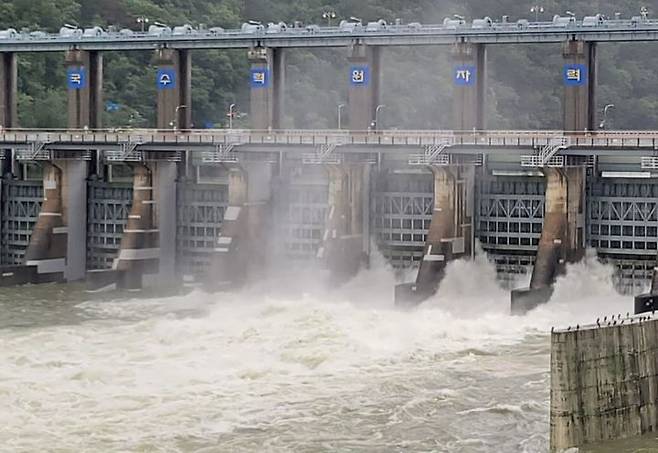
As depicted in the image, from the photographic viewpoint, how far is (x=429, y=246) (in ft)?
159

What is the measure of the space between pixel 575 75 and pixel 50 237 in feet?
70.4

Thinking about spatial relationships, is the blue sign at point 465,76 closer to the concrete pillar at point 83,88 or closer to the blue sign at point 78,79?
the concrete pillar at point 83,88

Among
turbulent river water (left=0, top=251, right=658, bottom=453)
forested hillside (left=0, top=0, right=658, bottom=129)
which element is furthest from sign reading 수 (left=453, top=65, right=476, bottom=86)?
forested hillside (left=0, top=0, right=658, bottom=129)

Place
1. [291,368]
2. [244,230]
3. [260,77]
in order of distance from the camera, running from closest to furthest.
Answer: [291,368] → [244,230] → [260,77]

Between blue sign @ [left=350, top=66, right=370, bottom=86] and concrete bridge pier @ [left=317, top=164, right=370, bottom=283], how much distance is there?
4.20 meters

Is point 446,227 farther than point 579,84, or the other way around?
point 579,84

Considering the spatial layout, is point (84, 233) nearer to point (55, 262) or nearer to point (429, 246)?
point (55, 262)

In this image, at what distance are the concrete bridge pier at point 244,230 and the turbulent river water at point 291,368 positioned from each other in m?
1.66

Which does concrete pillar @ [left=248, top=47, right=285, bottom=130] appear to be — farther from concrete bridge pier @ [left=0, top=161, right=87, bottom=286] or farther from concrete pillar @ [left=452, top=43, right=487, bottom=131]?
concrete pillar @ [left=452, top=43, right=487, bottom=131]

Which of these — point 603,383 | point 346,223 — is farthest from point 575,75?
point 603,383

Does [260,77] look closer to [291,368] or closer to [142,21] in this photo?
[142,21]

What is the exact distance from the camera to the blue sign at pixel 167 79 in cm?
5972

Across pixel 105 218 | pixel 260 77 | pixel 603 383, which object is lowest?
pixel 603 383

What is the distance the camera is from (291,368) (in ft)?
121
